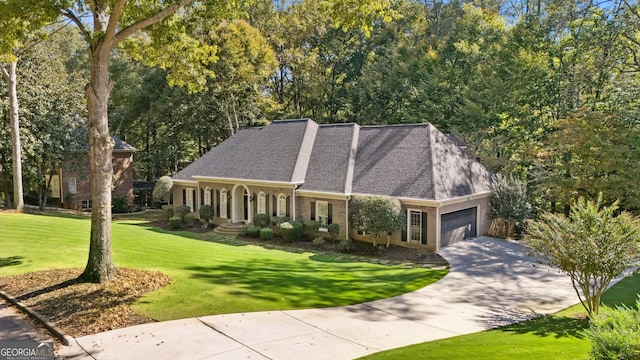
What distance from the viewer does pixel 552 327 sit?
35.2ft

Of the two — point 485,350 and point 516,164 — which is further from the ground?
point 516,164

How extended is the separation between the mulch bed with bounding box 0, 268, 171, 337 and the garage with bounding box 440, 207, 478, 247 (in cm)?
1347

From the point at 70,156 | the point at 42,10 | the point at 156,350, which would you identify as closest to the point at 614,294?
the point at 156,350

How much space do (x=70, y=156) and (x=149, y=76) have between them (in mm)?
10762

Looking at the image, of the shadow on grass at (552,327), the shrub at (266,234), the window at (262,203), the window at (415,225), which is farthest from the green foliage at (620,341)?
the window at (262,203)

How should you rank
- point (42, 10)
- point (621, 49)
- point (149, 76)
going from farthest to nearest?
point (149, 76), point (621, 49), point (42, 10)

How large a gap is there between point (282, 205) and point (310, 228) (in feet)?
8.66

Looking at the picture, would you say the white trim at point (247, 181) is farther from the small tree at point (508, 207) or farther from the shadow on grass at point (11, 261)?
the shadow on grass at point (11, 261)

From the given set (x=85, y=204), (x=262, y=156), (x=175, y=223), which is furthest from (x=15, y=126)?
(x=262, y=156)

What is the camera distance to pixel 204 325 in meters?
9.77

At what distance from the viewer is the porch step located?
26750 millimetres

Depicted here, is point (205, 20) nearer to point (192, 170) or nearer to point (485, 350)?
point (485, 350)

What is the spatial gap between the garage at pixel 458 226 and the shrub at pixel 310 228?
6363 millimetres

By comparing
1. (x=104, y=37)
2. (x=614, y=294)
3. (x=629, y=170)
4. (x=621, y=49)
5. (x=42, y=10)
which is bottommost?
(x=614, y=294)
